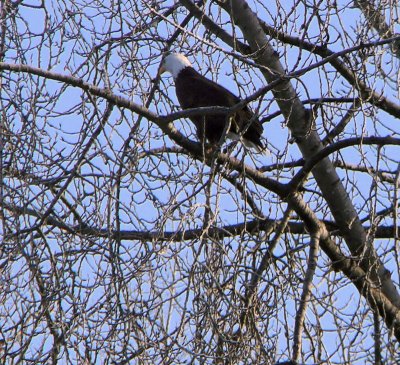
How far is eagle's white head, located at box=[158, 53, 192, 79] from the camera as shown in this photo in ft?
20.5

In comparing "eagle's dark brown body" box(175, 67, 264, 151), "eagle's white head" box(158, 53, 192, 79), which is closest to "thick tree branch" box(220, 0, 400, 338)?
"eagle's dark brown body" box(175, 67, 264, 151)

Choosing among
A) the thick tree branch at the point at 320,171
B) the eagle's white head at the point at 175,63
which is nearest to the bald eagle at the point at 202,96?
the eagle's white head at the point at 175,63

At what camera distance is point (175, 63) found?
657 centimetres

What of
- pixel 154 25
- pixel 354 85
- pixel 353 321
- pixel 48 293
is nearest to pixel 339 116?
pixel 354 85

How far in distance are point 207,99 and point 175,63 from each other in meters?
0.29

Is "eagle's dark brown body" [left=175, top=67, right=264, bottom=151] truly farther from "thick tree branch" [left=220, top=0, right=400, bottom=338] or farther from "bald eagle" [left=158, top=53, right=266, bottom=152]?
"thick tree branch" [left=220, top=0, right=400, bottom=338]

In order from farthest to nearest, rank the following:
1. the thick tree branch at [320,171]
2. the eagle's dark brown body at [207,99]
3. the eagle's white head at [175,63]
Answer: the eagle's white head at [175,63], the eagle's dark brown body at [207,99], the thick tree branch at [320,171]

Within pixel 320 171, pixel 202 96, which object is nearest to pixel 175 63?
pixel 202 96

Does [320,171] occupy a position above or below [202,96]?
below

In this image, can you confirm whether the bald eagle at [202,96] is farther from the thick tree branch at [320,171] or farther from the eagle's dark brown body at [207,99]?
the thick tree branch at [320,171]

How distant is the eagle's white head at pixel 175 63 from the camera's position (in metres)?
6.25

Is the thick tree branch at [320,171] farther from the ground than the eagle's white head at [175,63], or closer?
closer

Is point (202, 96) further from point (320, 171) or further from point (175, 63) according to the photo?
point (320, 171)

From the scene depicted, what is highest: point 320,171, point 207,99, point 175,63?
point 175,63
